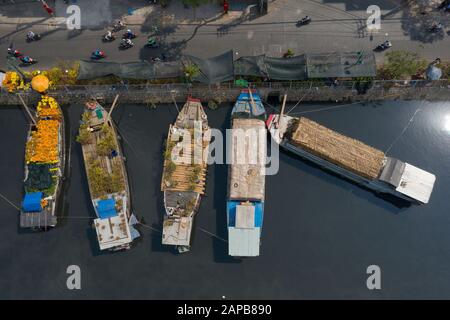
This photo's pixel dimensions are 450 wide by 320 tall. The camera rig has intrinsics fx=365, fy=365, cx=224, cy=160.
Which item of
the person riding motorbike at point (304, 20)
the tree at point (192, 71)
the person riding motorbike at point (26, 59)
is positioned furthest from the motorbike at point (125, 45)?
the person riding motorbike at point (304, 20)

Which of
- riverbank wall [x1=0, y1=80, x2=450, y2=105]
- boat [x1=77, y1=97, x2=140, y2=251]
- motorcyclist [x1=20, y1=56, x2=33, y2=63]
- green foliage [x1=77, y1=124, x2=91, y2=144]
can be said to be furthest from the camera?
motorcyclist [x1=20, y1=56, x2=33, y2=63]

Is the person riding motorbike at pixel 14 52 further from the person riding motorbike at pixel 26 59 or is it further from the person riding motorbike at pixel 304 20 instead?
the person riding motorbike at pixel 304 20

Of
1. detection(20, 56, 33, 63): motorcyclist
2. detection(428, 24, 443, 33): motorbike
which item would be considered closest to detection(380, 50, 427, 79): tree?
detection(428, 24, 443, 33): motorbike

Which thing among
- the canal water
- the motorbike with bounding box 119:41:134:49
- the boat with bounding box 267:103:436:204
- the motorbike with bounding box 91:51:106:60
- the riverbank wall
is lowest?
the canal water

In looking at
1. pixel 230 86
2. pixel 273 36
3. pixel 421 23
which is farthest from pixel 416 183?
pixel 273 36

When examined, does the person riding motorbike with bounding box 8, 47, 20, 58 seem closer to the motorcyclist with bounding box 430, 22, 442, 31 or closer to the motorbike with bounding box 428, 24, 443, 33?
the motorbike with bounding box 428, 24, 443, 33

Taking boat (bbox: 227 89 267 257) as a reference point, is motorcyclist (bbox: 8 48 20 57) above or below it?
above
